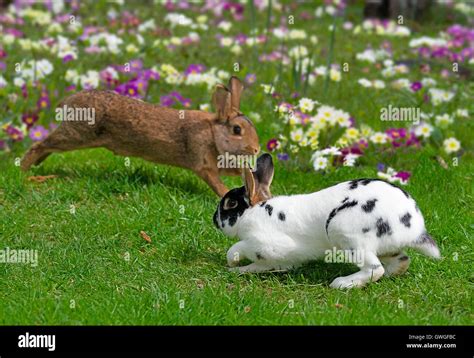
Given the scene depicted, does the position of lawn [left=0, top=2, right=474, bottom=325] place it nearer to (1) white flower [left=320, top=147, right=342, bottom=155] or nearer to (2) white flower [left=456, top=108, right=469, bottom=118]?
(2) white flower [left=456, top=108, right=469, bottom=118]

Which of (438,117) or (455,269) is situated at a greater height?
(438,117)

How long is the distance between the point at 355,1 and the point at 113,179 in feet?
29.1

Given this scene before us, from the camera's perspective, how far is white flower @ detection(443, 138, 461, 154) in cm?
791

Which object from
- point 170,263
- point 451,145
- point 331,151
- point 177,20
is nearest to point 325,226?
point 170,263

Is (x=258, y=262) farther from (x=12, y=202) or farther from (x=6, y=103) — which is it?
(x=6, y=103)

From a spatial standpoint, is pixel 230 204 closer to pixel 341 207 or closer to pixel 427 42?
pixel 341 207

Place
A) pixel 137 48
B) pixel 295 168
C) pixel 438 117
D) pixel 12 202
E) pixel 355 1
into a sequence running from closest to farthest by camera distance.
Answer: pixel 12 202
pixel 295 168
pixel 438 117
pixel 137 48
pixel 355 1

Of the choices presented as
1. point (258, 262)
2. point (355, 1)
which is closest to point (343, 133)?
point (258, 262)

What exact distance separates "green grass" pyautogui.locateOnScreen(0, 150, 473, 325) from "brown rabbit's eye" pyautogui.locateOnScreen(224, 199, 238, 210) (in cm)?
38

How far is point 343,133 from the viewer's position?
7.92 m

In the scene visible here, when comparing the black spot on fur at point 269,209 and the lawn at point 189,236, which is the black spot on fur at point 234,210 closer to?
the black spot on fur at point 269,209

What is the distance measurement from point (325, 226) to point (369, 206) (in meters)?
0.30

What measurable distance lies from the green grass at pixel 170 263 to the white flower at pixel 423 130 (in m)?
0.54

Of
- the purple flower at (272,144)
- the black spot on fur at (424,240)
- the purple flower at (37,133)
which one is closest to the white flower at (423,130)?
the purple flower at (272,144)
